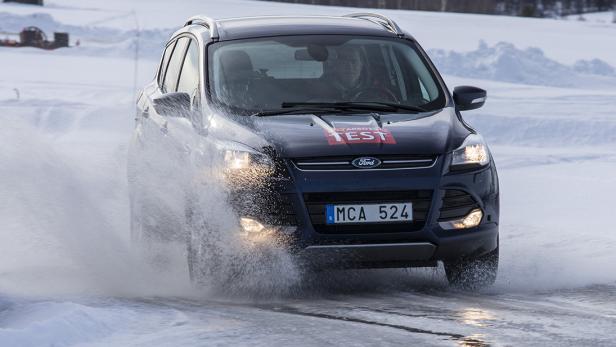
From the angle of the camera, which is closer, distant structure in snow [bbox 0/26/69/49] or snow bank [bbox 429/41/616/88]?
snow bank [bbox 429/41/616/88]

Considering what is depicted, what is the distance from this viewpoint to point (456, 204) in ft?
21.0

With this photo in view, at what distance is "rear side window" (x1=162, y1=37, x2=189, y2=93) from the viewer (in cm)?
823

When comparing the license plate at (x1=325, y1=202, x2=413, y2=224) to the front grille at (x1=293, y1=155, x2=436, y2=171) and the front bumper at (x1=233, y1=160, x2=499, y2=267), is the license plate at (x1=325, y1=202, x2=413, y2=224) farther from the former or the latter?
the front grille at (x1=293, y1=155, x2=436, y2=171)

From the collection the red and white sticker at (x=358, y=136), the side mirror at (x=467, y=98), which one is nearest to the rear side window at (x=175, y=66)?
the side mirror at (x=467, y=98)

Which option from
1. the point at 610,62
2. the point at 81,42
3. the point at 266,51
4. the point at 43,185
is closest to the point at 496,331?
the point at 266,51

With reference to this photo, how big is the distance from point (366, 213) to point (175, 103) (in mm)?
1586

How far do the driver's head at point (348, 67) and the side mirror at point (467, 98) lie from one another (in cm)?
61

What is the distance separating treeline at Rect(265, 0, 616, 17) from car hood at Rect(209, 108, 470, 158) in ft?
123

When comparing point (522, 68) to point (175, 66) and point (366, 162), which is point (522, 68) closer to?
point (175, 66)

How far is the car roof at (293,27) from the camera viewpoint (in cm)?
777

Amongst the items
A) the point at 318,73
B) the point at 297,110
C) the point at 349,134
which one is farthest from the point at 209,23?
the point at 349,134

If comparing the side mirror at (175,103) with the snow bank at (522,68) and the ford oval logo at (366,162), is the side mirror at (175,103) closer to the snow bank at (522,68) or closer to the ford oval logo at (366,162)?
the ford oval logo at (366,162)

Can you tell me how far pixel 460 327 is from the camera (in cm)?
523

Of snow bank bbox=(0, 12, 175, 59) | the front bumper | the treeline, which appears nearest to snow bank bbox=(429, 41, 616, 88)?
snow bank bbox=(0, 12, 175, 59)
